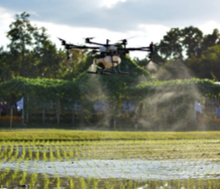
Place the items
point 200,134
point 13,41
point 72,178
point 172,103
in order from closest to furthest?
point 72,178
point 200,134
point 172,103
point 13,41

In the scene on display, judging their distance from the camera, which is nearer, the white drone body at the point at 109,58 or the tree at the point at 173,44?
the white drone body at the point at 109,58

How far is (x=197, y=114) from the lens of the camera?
37.2 m

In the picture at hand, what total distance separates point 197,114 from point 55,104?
13.1 m

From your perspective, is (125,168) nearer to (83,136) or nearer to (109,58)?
(109,58)

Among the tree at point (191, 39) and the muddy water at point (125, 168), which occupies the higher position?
the tree at point (191, 39)

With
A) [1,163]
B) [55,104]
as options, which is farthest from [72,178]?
[55,104]

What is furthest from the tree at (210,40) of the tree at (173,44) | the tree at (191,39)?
the tree at (173,44)

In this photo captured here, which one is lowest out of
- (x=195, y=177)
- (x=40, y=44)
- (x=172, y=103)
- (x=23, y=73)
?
(x=195, y=177)

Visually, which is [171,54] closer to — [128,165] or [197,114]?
[197,114]

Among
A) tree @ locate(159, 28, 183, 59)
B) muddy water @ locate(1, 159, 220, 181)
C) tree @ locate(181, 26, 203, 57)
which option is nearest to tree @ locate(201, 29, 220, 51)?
tree @ locate(181, 26, 203, 57)

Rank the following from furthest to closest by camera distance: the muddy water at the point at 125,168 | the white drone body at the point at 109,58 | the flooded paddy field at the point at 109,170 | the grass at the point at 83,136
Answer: the grass at the point at 83,136, the white drone body at the point at 109,58, the muddy water at the point at 125,168, the flooded paddy field at the point at 109,170

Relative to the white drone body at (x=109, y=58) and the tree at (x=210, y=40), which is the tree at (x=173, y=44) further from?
the white drone body at (x=109, y=58)

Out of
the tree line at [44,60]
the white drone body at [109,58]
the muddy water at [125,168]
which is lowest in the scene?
the muddy water at [125,168]

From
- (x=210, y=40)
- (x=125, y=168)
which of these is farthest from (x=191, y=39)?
(x=125, y=168)
